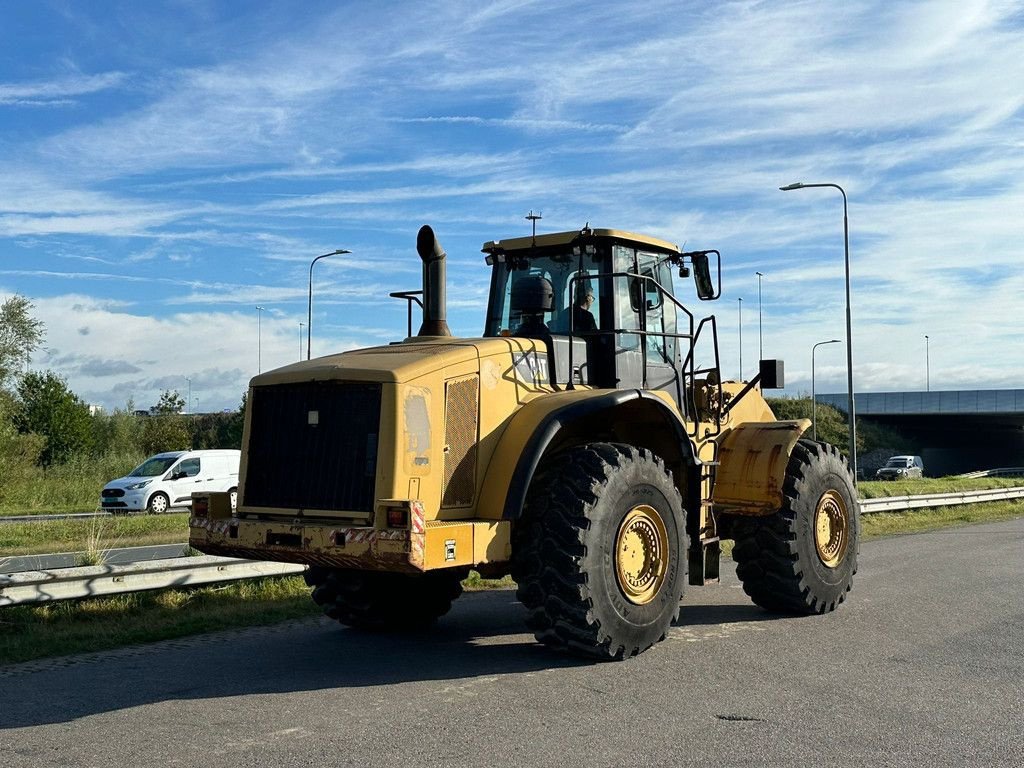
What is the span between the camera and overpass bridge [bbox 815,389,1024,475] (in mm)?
69312

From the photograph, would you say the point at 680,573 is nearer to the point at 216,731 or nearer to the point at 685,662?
the point at 685,662

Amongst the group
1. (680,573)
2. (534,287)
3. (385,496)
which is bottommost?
(680,573)

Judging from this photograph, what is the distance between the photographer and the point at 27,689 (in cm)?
671

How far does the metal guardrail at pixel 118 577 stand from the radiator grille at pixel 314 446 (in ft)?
6.35

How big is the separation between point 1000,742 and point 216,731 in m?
4.05

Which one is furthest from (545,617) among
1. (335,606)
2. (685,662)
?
(335,606)

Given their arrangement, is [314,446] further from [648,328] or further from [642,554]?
[648,328]

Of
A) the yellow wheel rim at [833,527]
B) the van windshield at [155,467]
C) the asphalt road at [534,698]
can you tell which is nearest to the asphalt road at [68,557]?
the asphalt road at [534,698]

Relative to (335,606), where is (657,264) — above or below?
above

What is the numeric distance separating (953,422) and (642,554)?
243 feet

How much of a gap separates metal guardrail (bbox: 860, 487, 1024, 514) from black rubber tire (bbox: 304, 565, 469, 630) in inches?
533

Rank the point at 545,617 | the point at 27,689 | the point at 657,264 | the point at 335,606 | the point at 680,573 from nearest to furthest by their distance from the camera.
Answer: the point at 27,689, the point at 545,617, the point at 680,573, the point at 335,606, the point at 657,264

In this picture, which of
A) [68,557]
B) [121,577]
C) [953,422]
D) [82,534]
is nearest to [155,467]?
[82,534]

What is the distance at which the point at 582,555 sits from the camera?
7.16m
